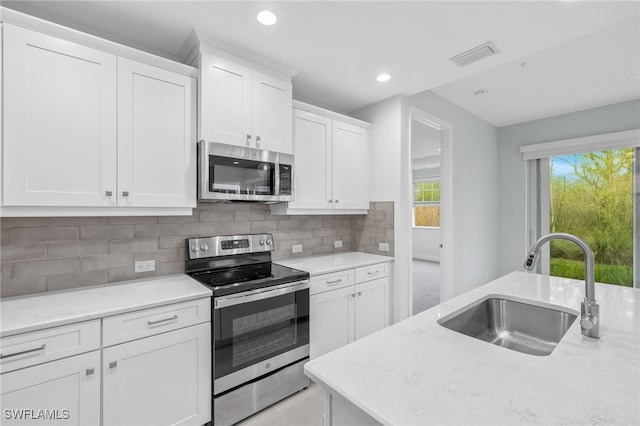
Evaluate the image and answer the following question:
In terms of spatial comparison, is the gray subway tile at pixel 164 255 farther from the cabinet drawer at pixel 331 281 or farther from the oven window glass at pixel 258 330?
the cabinet drawer at pixel 331 281

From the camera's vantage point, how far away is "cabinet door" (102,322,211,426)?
1.45 meters

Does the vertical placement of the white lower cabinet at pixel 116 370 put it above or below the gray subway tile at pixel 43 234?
below

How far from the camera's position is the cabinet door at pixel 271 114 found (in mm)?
2227

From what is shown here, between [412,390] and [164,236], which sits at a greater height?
[164,236]

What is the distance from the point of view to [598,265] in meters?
3.94

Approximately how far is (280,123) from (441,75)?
1.51m

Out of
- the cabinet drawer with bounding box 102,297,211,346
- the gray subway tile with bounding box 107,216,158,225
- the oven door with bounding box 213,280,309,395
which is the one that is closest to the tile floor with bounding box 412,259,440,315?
the oven door with bounding box 213,280,309,395

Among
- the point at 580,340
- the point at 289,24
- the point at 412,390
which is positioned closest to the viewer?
the point at 412,390

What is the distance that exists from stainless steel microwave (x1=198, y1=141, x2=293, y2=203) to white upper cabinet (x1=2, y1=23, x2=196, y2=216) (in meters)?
0.11

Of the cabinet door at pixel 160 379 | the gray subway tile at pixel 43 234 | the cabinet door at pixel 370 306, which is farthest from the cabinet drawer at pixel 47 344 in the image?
the cabinet door at pixel 370 306

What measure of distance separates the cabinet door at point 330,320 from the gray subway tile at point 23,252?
1.75 meters

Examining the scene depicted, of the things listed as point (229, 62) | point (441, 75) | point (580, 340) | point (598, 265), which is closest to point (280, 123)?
point (229, 62)

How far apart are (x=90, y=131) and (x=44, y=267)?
33.8 inches

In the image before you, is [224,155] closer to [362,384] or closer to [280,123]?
[280,123]
